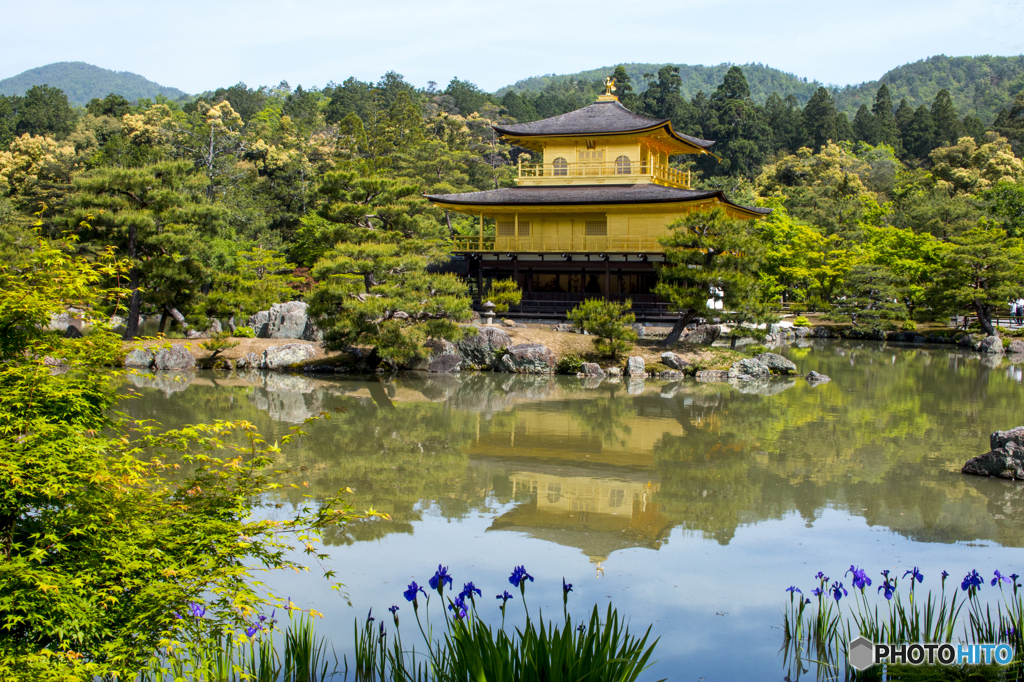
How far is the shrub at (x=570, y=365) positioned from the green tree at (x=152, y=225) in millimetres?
9987

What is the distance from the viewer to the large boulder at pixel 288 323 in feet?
77.8

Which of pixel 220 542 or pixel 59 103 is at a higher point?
pixel 59 103

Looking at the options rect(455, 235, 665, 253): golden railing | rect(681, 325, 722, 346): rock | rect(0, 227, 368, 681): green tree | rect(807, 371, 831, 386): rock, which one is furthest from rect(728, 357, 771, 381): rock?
rect(0, 227, 368, 681): green tree

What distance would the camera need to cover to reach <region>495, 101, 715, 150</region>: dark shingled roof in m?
28.1

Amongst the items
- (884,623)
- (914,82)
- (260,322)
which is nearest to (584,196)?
(260,322)

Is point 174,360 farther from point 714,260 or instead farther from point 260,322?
point 714,260

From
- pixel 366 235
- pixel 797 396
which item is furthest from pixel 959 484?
pixel 366 235

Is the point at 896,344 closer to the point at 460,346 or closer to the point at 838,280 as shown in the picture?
the point at 838,280

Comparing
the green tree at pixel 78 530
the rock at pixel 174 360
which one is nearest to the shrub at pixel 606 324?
the rock at pixel 174 360

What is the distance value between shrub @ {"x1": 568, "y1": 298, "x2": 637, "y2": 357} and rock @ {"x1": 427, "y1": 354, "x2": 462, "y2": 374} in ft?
11.5

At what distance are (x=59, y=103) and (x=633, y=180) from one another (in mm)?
49451

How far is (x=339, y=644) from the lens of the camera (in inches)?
203

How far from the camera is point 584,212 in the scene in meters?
28.0

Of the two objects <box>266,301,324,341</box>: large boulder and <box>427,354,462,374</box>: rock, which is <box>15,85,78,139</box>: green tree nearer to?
<box>266,301,324,341</box>: large boulder
